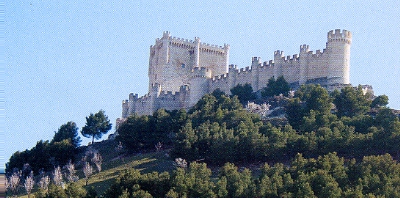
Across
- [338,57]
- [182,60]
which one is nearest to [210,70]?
[182,60]

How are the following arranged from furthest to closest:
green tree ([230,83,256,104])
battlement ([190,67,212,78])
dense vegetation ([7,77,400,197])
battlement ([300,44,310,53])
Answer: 1. battlement ([190,67,212,78])
2. green tree ([230,83,256,104])
3. battlement ([300,44,310,53])
4. dense vegetation ([7,77,400,197])

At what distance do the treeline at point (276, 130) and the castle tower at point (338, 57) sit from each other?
10.3ft

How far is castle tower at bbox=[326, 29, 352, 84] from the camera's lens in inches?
2457

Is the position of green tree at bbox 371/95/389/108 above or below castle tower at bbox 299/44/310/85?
below

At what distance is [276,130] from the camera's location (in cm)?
5041

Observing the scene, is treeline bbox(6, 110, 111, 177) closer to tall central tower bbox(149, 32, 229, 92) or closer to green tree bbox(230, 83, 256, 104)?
tall central tower bbox(149, 32, 229, 92)

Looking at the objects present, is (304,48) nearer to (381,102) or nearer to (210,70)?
(381,102)

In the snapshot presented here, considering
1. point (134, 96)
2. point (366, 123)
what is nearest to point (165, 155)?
point (366, 123)

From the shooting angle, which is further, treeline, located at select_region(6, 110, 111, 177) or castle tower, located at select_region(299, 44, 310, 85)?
castle tower, located at select_region(299, 44, 310, 85)

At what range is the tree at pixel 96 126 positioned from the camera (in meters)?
68.5

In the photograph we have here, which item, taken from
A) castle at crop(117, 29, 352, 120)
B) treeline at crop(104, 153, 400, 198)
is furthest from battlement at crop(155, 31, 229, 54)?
treeline at crop(104, 153, 400, 198)

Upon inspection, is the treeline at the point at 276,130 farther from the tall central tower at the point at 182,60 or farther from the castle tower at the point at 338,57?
the tall central tower at the point at 182,60

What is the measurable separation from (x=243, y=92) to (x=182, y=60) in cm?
1465

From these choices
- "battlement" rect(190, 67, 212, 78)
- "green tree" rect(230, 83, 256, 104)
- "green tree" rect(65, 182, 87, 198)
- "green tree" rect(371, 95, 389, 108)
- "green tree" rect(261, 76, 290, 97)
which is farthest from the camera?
"battlement" rect(190, 67, 212, 78)
